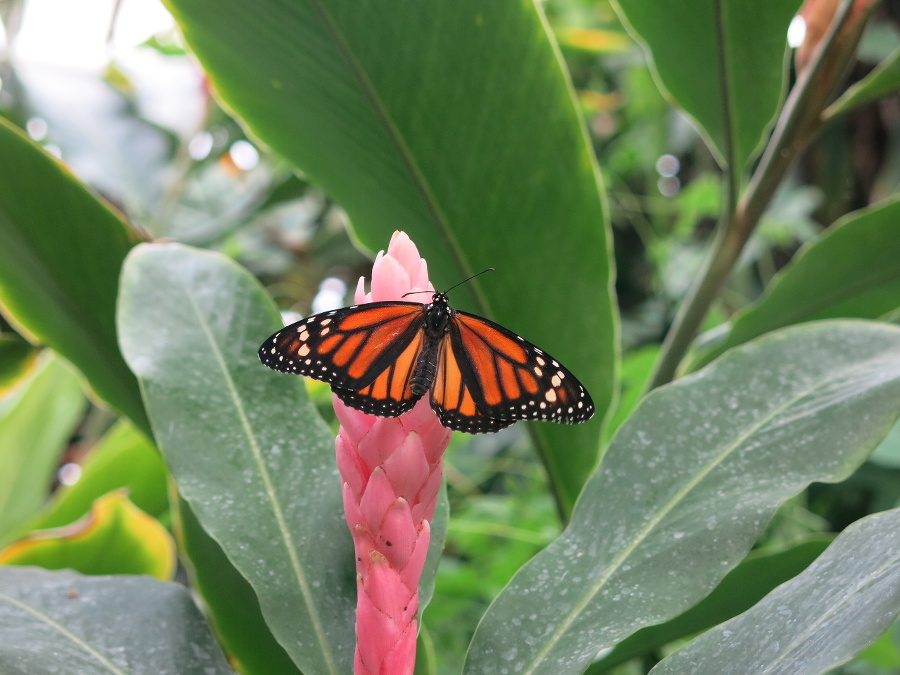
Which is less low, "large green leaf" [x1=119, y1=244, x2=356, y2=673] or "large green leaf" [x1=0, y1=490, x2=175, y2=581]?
"large green leaf" [x1=119, y1=244, x2=356, y2=673]

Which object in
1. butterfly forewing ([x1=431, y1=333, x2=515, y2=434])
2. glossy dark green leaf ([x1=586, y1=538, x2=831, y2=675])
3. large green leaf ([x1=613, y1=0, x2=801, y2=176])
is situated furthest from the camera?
large green leaf ([x1=613, y1=0, x2=801, y2=176])

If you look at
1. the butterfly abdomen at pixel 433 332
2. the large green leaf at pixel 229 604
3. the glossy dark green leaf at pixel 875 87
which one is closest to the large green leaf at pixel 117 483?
the large green leaf at pixel 229 604

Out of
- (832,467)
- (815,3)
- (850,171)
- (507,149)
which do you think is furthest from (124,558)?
Answer: (850,171)

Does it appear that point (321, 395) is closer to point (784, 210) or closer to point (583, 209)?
point (583, 209)

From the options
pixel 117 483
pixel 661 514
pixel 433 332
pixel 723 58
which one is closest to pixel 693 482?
pixel 661 514

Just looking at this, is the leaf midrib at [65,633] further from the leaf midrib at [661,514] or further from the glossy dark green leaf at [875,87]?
the glossy dark green leaf at [875,87]

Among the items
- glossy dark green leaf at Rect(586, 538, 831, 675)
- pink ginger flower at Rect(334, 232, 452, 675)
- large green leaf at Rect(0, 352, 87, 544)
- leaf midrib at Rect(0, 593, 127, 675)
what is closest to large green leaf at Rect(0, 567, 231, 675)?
leaf midrib at Rect(0, 593, 127, 675)

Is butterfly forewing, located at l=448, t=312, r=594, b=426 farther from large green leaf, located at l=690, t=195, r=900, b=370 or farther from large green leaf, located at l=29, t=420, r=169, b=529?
large green leaf, located at l=29, t=420, r=169, b=529

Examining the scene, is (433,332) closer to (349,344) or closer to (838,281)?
(349,344)
